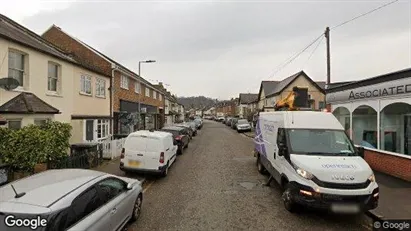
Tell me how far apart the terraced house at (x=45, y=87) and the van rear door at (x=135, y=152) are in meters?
3.68

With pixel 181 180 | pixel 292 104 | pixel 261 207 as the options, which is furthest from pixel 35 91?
pixel 292 104

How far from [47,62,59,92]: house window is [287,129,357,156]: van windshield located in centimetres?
1083

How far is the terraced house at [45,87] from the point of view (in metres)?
10.1

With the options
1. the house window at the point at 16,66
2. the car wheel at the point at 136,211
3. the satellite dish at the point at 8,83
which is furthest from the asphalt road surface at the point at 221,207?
the house window at the point at 16,66

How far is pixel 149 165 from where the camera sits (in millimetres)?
10148

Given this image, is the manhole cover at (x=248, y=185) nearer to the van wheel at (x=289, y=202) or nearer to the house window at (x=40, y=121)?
the van wheel at (x=289, y=202)

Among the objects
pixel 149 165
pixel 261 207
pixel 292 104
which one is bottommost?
pixel 261 207

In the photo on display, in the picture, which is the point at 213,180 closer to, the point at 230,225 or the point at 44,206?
the point at 230,225

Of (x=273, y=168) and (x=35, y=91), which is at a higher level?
(x=35, y=91)

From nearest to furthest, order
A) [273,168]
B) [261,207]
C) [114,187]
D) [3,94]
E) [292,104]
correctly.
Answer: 1. [114,187]
2. [261,207]
3. [273,168]
4. [3,94]
5. [292,104]

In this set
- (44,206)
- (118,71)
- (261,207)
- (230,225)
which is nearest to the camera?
(44,206)

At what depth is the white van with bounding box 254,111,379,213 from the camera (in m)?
6.00

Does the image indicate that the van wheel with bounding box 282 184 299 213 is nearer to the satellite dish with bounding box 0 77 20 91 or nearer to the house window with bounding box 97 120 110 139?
the satellite dish with bounding box 0 77 20 91

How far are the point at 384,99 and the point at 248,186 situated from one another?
6.54 meters
